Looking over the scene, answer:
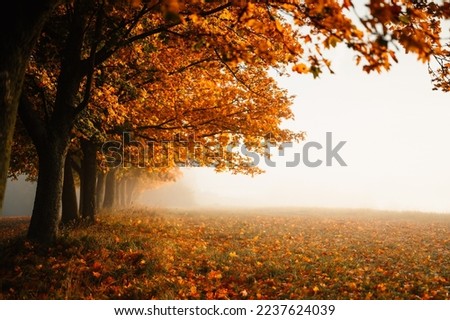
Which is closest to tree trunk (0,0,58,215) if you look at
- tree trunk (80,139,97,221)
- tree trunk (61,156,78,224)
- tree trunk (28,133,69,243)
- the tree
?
the tree

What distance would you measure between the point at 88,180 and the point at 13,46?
10.9 metres

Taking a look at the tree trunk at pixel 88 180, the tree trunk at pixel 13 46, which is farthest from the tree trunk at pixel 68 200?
the tree trunk at pixel 13 46

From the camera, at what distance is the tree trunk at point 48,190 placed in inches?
349

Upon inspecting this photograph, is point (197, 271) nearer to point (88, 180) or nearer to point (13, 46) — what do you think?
point (13, 46)

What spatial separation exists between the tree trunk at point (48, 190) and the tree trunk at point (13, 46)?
178 inches

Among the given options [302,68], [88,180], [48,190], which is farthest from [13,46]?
[88,180]

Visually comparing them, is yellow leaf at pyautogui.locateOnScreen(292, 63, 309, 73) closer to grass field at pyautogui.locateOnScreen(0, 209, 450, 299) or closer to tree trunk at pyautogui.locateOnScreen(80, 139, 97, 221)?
grass field at pyautogui.locateOnScreen(0, 209, 450, 299)

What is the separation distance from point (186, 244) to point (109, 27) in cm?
673

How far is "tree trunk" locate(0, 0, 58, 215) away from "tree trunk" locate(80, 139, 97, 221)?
391 inches

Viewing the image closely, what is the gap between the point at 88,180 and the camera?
1455 centimetres

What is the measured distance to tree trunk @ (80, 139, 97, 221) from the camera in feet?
46.8

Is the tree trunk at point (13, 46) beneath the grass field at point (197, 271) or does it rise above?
above

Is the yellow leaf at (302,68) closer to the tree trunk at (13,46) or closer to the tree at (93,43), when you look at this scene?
the tree at (93,43)

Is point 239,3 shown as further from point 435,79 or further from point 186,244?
point 186,244
